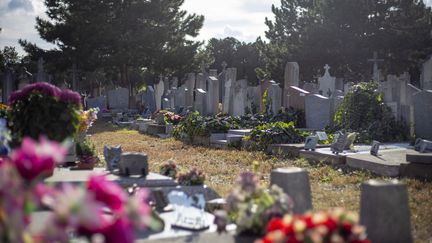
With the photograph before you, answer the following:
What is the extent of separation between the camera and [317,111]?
15719 millimetres

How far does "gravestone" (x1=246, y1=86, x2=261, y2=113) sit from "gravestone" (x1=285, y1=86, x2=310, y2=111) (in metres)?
3.51

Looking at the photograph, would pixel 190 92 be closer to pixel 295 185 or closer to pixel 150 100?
pixel 150 100

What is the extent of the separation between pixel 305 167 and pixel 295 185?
5.19 metres

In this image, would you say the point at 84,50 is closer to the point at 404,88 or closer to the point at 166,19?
the point at 166,19

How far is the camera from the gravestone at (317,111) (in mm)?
15641

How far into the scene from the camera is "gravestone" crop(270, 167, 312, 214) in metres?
4.82

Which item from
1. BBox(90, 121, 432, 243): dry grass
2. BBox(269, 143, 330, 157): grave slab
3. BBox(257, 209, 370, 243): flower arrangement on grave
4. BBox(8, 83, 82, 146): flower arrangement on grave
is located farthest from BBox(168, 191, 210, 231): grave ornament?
BBox(269, 143, 330, 157): grave slab

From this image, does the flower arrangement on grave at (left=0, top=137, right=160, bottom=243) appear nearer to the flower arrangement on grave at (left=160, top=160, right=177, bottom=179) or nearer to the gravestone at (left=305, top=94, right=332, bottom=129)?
the flower arrangement on grave at (left=160, top=160, right=177, bottom=179)

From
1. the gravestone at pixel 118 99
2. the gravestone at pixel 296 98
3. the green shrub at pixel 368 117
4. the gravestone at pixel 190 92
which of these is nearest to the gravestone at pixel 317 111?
the green shrub at pixel 368 117

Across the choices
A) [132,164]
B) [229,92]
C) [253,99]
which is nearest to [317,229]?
[132,164]

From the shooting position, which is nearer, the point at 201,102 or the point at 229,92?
the point at 229,92

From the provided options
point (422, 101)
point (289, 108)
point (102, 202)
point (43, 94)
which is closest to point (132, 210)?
point (102, 202)

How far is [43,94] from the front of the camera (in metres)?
6.18

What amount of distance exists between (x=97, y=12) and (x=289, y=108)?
Result: 23.3m
